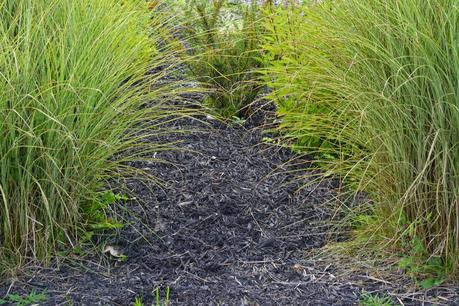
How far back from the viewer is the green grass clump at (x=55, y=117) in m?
3.72

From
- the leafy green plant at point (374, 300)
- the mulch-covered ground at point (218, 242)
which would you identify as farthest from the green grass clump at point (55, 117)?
the leafy green plant at point (374, 300)

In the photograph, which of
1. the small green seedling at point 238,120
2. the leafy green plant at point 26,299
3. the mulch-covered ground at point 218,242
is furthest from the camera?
the small green seedling at point 238,120

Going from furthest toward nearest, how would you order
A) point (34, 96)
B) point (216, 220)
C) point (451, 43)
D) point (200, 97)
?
point (200, 97)
point (216, 220)
point (34, 96)
point (451, 43)

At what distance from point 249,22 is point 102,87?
1660 mm

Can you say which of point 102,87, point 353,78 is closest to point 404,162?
point 353,78

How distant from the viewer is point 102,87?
395 cm

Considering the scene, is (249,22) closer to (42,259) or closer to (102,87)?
(102,87)

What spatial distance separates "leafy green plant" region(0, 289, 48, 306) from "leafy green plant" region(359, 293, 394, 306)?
1419mm

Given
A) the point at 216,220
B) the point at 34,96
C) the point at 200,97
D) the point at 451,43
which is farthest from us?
the point at 200,97

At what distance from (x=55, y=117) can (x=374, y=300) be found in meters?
1.66

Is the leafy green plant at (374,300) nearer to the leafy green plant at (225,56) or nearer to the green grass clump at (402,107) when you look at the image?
the green grass clump at (402,107)

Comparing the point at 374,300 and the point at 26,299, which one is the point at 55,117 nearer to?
the point at 26,299

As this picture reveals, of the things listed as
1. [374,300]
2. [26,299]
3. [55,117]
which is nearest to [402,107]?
[374,300]

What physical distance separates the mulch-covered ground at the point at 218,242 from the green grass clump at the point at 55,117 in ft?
0.70
